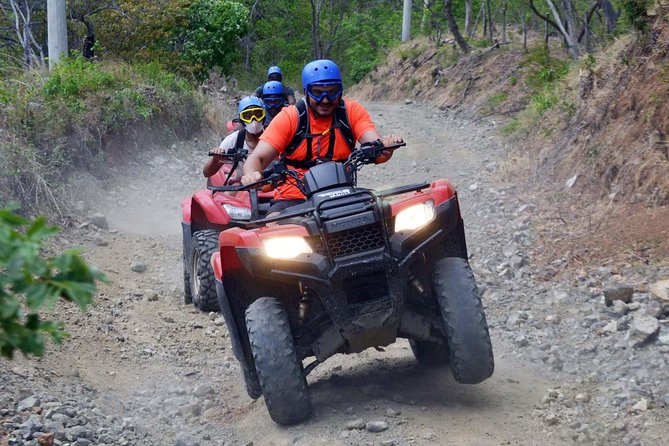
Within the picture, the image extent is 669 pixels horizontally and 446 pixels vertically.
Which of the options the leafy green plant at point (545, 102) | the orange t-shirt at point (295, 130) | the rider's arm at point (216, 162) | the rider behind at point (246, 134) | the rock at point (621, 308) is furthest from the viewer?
the leafy green plant at point (545, 102)

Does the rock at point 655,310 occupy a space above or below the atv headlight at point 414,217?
below

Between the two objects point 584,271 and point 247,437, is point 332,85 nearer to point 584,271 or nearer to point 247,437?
point 247,437

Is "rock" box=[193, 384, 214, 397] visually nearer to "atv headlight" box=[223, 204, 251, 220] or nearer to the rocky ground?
the rocky ground

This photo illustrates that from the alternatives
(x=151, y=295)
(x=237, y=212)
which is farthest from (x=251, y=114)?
(x=151, y=295)

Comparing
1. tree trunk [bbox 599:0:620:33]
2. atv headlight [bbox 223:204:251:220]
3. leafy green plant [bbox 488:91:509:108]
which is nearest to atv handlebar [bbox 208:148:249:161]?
atv headlight [bbox 223:204:251:220]

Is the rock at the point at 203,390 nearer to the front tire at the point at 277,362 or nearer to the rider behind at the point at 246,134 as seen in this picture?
the front tire at the point at 277,362

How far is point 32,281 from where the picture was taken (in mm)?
1979

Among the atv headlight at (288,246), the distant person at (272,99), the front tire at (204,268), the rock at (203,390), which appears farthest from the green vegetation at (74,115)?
→ the atv headlight at (288,246)

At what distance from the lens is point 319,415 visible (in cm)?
549

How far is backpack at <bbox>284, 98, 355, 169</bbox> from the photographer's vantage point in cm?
617

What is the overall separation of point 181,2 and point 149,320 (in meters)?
14.1

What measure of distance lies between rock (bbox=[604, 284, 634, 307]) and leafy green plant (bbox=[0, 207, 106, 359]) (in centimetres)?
546

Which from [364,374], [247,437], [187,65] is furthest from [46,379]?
[187,65]

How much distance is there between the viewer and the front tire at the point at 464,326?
203 inches
